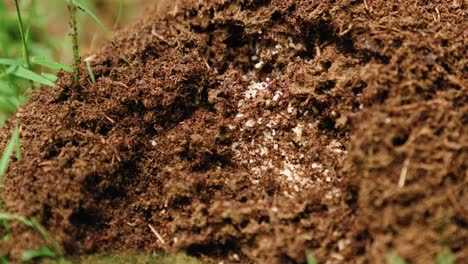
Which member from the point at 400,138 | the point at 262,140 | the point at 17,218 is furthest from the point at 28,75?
the point at 400,138

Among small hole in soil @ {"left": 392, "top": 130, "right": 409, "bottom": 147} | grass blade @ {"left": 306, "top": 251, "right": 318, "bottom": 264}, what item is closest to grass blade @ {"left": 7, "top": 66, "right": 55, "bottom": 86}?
grass blade @ {"left": 306, "top": 251, "right": 318, "bottom": 264}

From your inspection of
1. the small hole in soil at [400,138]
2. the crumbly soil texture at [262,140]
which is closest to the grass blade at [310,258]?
the crumbly soil texture at [262,140]

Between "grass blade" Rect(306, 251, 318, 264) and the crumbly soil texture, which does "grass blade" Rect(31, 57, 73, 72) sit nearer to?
the crumbly soil texture

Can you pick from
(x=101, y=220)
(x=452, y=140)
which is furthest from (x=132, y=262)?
(x=452, y=140)

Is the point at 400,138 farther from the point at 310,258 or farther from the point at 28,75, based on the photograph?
the point at 28,75

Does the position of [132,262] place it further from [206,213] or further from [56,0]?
[56,0]

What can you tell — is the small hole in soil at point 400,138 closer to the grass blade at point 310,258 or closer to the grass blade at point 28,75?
the grass blade at point 310,258
